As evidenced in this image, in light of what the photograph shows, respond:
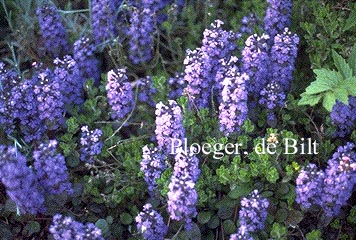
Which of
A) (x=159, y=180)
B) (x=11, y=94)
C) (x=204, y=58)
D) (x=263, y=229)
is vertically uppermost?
(x=204, y=58)

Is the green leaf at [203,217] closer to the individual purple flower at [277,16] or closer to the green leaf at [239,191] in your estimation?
the green leaf at [239,191]

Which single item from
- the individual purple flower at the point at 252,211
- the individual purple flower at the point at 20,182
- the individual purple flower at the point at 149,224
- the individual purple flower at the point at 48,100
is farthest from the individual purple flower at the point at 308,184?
the individual purple flower at the point at 48,100

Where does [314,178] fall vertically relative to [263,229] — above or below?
above

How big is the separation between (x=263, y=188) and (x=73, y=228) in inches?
36.3

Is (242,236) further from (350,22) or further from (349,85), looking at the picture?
(350,22)

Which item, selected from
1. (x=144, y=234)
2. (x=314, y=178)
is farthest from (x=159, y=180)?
(x=314, y=178)

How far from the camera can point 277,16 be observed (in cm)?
347

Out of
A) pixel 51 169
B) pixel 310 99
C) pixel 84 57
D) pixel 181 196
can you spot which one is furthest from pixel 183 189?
pixel 84 57

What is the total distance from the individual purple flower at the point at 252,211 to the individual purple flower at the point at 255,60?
2.36ft

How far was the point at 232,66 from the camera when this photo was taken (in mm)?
3176

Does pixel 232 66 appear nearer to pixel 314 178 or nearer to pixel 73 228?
pixel 314 178

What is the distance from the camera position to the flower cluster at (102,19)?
3706mm

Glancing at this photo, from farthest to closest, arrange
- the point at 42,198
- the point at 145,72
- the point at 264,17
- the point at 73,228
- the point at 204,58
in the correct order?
the point at 145,72 → the point at 264,17 → the point at 204,58 → the point at 42,198 → the point at 73,228

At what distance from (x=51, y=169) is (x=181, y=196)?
614 millimetres
